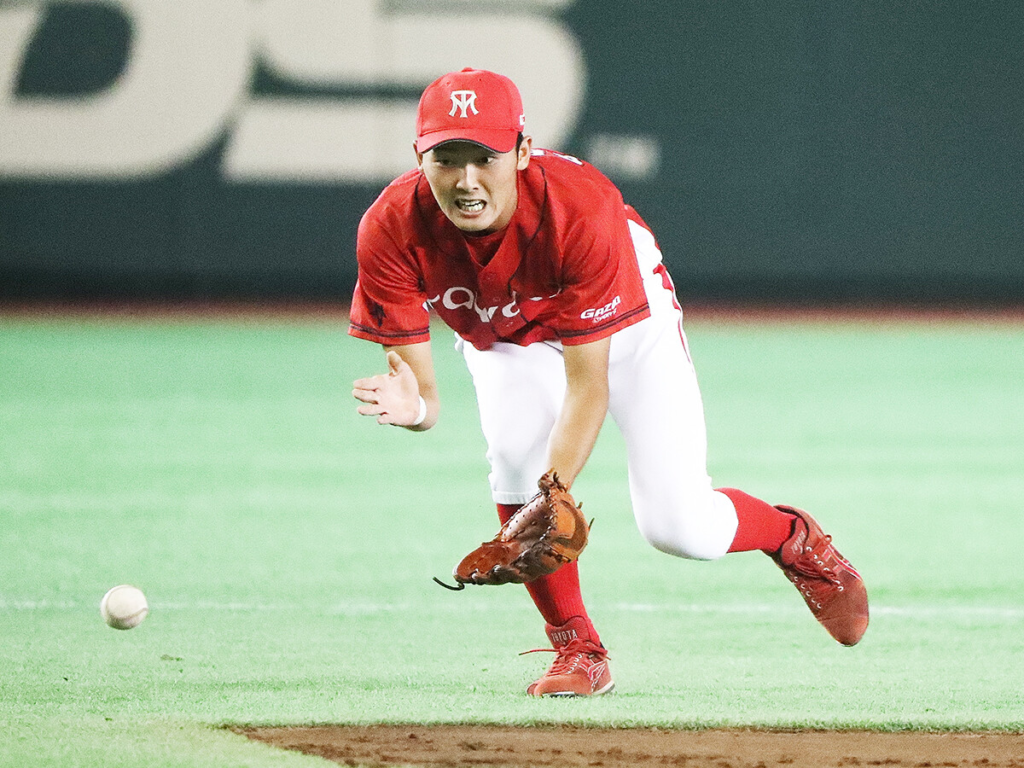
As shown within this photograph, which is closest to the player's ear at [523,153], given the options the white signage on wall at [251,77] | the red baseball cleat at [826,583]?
the red baseball cleat at [826,583]

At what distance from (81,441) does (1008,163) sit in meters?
10.4

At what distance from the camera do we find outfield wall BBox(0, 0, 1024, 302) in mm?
15414

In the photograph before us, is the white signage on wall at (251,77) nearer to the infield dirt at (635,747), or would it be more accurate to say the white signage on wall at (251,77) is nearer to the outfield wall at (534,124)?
the outfield wall at (534,124)

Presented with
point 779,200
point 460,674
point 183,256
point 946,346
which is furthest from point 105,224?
point 460,674

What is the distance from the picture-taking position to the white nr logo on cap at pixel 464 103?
3.93 metres

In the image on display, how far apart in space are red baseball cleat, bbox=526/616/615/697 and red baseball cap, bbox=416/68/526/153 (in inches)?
57.2

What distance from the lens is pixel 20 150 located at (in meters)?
15.4

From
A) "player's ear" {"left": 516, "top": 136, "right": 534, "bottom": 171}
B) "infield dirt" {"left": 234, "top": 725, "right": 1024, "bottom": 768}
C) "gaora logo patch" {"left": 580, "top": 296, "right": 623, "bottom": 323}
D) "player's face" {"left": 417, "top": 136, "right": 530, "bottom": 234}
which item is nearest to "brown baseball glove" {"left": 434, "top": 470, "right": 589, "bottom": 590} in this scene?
"infield dirt" {"left": 234, "top": 725, "right": 1024, "bottom": 768}

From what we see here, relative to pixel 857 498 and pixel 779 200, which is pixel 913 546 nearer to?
pixel 857 498

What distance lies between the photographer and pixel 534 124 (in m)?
15.6

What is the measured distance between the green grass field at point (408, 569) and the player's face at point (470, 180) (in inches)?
50.5

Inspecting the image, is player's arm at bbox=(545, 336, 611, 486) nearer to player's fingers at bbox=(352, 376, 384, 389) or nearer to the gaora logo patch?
the gaora logo patch

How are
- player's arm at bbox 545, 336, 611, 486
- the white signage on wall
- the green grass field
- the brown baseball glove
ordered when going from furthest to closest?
the white signage on wall < the green grass field < player's arm at bbox 545, 336, 611, 486 < the brown baseball glove

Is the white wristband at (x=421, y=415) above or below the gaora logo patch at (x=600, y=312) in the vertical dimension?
below
